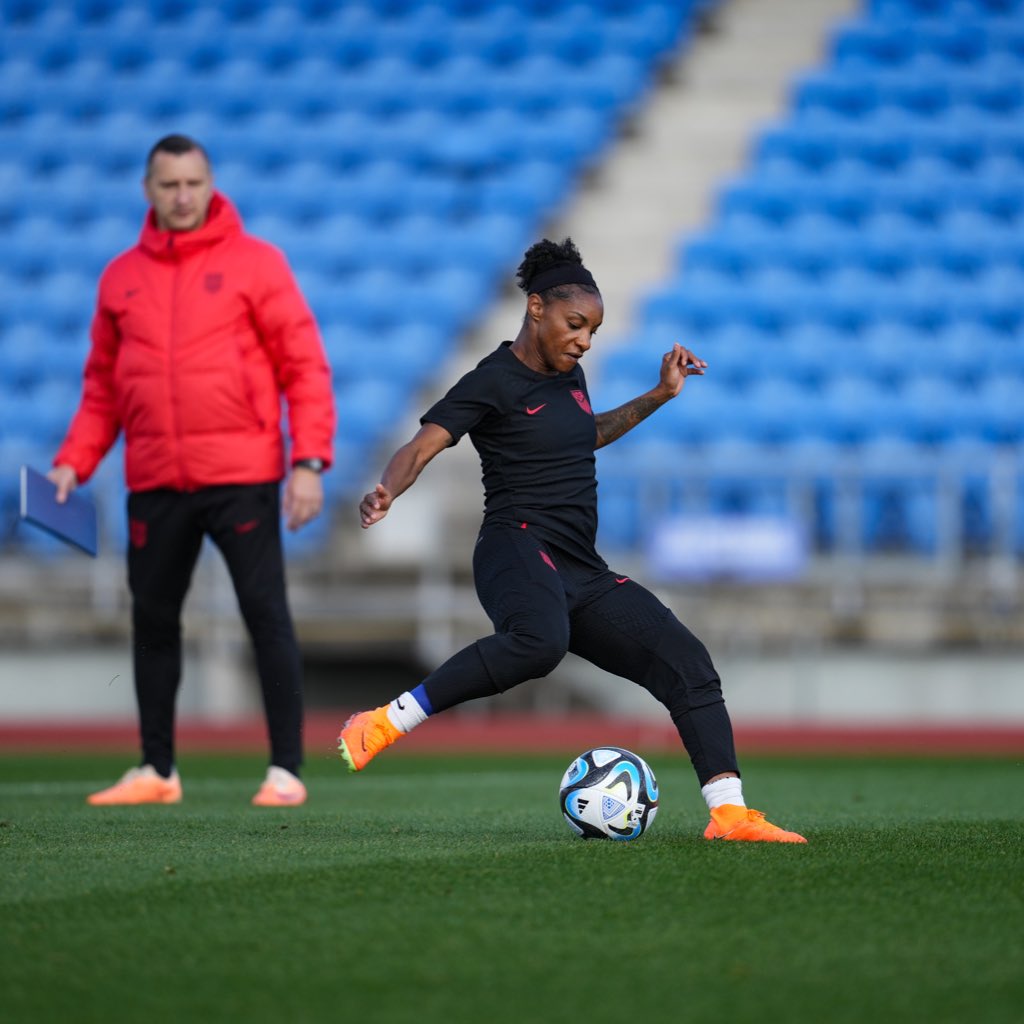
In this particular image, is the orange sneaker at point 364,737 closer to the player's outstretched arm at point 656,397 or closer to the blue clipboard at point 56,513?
the player's outstretched arm at point 656,397

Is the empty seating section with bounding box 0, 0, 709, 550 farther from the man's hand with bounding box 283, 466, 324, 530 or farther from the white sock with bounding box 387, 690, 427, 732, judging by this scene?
the white sock with bounding box 387, 690, 427, 732

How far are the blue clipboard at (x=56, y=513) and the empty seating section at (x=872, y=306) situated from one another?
4868 mm

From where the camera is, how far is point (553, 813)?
518 centimetres

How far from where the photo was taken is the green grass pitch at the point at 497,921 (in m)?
2.41

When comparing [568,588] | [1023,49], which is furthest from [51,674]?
[1023,49]

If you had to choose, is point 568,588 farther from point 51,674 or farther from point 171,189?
point 51,674

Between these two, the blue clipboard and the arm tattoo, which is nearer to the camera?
the arm tattoo

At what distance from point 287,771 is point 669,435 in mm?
6845

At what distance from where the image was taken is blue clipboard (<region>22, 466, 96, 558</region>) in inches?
203

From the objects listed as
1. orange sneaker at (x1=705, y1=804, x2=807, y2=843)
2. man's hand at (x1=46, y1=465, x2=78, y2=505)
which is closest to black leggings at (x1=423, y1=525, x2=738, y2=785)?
orange sneaker at (x1=705, y1=804, x2=807, y2=843)

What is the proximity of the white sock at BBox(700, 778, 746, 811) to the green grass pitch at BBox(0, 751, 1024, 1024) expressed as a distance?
121 mm

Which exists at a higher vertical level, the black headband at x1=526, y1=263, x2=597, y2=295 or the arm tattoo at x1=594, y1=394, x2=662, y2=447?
the black headband at x1=526, y1=263, x2=597, y2=295

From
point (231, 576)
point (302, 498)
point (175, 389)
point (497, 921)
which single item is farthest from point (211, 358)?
point (497, 921)

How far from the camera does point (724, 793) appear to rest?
4.05 metres
